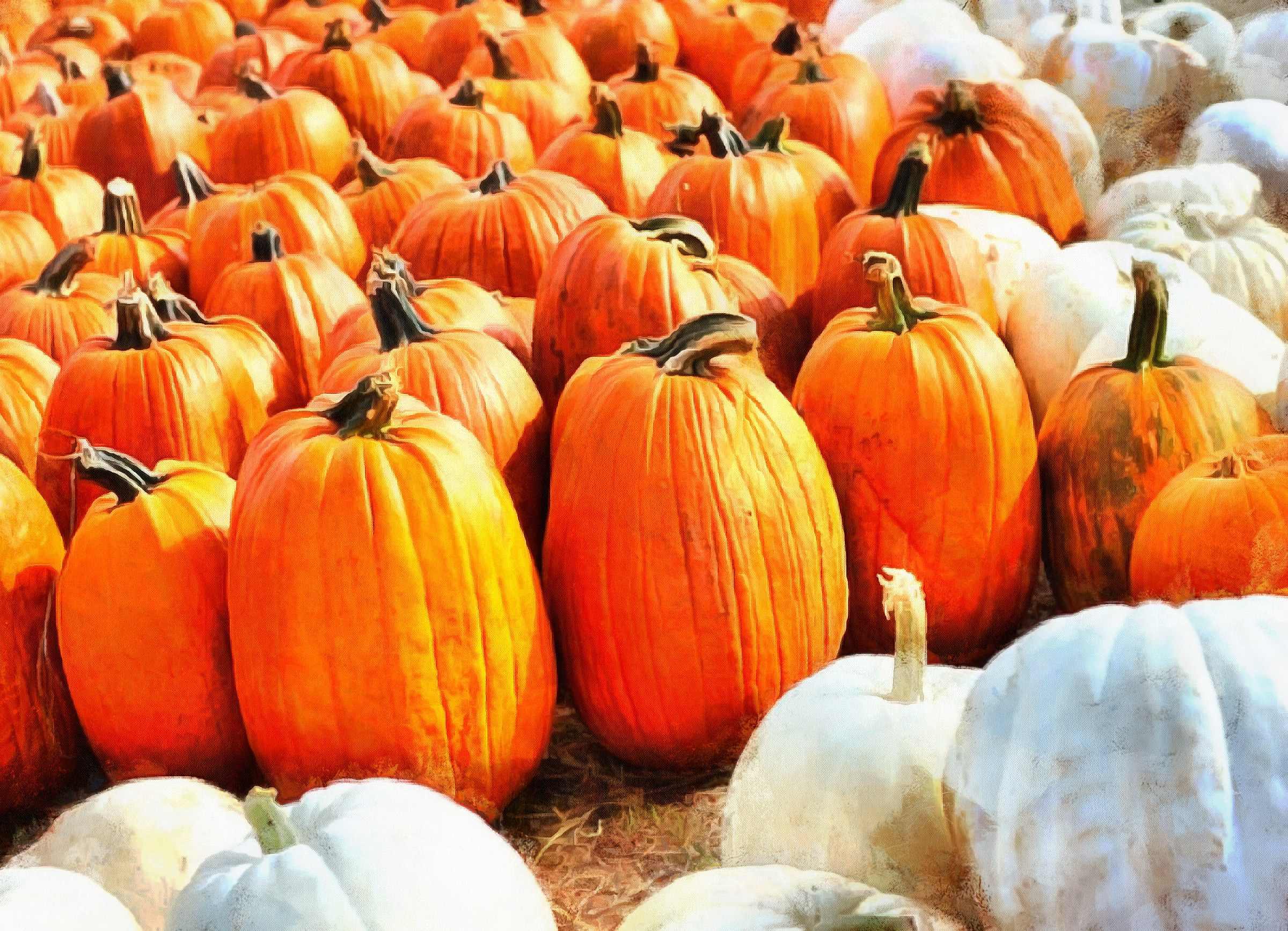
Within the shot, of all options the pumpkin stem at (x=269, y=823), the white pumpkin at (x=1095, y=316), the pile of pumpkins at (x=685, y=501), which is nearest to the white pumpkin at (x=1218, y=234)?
the pile of pumpkins at (x=685, y=501)

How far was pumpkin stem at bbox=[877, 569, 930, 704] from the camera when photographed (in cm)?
150

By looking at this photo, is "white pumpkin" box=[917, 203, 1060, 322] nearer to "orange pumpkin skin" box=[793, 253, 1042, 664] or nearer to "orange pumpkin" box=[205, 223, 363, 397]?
"orange pumpkin skin" box=[793, 253, 1042, 664]

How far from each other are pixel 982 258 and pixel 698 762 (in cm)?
132

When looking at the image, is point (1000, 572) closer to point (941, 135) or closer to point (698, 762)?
point (698, 762)

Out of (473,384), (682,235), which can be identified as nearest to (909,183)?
(682,235)

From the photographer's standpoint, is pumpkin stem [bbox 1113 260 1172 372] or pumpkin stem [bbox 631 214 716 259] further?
pumpkin stem [bbox 631 214 716 259]

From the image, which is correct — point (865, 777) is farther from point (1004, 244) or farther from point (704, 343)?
point (1004, 244)

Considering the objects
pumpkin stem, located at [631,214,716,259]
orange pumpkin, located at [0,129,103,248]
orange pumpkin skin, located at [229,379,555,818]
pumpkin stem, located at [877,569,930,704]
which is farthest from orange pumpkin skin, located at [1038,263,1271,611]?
orange pumpkin, located at [0,129,103,248]

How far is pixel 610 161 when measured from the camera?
→ 136 inches

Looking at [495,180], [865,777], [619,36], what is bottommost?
[865,777]

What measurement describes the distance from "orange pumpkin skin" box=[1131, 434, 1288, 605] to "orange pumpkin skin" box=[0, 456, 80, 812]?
167cm

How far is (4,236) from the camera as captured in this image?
3484 millimetres

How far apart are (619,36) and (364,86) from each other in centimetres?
100

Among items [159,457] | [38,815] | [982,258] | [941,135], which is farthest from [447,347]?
[941,135]
